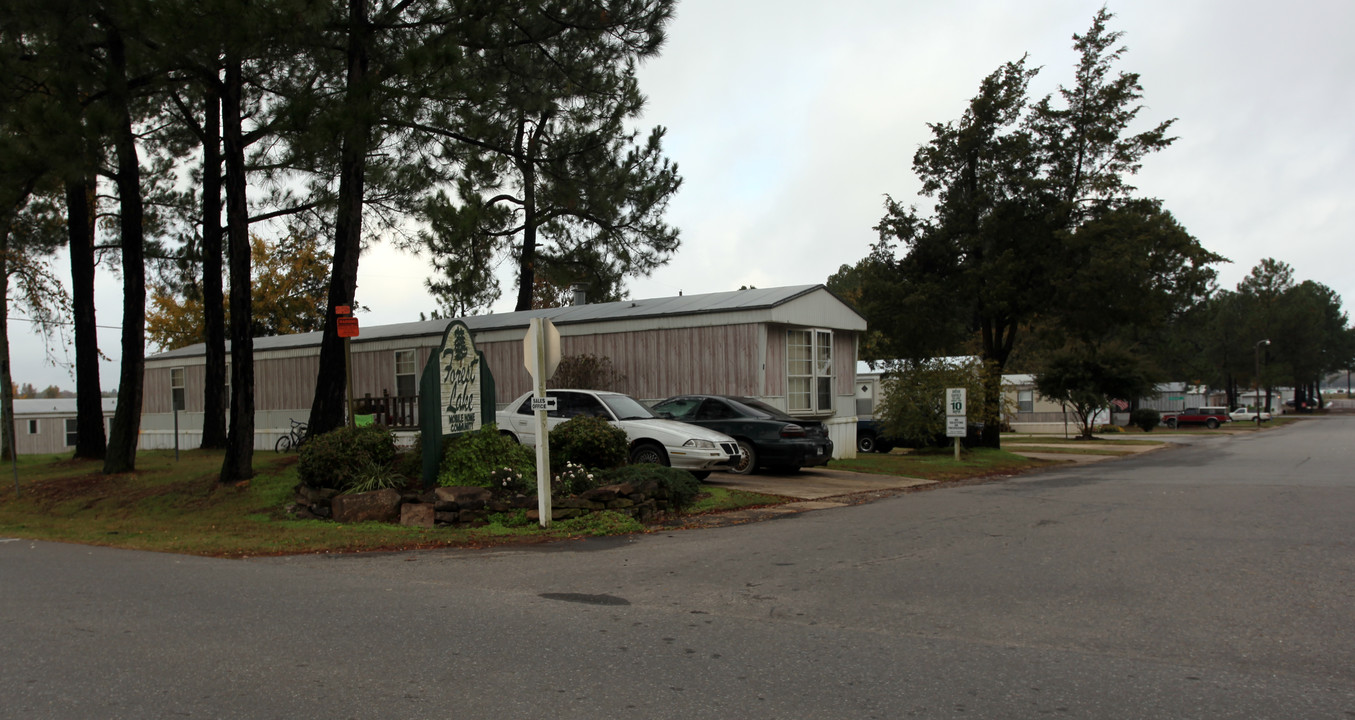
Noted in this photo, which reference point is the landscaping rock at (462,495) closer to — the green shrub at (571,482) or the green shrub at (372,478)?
the green shrub at (571,482)

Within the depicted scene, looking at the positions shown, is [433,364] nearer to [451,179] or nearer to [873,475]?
[451,179]

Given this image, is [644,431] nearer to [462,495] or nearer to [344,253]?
[462,495]

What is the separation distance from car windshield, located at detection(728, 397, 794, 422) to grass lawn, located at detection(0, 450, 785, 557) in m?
3.08

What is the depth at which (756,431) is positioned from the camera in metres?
16.7

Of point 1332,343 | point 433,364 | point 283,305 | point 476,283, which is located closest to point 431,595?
point 433,364

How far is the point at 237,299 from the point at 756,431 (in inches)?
343

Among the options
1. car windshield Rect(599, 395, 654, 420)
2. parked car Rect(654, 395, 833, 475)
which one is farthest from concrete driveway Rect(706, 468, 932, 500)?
car windshield Rect(599, 395, 654, 420)

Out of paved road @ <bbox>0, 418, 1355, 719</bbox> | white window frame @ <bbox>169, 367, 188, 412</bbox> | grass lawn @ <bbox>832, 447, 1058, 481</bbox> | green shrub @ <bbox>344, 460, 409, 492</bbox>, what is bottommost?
grass lawn @ <bbox>832, 447, 1058, 481</bbox>

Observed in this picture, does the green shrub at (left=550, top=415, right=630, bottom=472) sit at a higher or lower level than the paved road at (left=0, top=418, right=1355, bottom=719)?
higher

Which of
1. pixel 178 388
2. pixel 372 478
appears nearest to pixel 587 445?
pixel 372 478

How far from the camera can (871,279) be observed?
27.5 meters

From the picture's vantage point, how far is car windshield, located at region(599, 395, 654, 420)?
15.7m

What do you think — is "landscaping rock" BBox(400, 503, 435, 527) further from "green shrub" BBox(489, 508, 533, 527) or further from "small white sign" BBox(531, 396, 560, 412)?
"small white sign" BBox(531, 396, 560, 412)

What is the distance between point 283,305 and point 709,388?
87.4 ft
